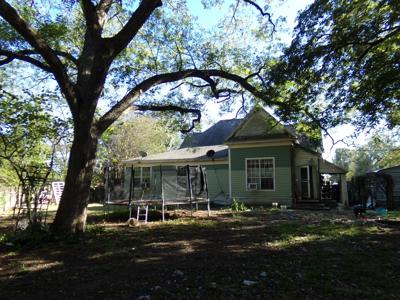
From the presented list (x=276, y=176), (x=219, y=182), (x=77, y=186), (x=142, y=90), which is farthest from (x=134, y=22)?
(x=219, y=182)

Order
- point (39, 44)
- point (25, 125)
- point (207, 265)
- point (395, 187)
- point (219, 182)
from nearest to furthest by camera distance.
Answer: point (207, 265) < point (39, 44) < point (25, 125) < point (219, 182) < point (395, 187)

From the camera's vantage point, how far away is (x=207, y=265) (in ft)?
20.4

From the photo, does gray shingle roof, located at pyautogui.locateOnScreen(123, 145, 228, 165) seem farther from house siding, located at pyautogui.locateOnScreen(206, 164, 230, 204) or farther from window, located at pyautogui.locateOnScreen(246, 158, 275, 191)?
window, located at pyautogui.locateOnScreen(246, 158, 275, 191)

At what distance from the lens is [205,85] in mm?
15727

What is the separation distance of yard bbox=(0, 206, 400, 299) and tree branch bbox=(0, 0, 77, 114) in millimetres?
3520

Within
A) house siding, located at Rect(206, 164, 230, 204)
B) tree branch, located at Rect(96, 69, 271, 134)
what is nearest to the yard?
tree branch, located at Rect(96, 69, 271, 134)

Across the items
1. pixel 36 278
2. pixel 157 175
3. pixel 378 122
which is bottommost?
pixel 36 278

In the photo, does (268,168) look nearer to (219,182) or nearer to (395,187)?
(219,182)

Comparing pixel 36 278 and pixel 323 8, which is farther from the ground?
pixel 323 8

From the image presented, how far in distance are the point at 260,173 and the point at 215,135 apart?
23.2 feet

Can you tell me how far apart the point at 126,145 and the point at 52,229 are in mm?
33250

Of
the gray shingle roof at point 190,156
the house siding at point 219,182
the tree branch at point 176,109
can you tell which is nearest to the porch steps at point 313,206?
the house siding at point 219,182

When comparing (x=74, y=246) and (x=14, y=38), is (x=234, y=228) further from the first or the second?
(x=14, y=38)

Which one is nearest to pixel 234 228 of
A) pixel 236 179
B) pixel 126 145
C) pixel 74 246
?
pixel 74 246
